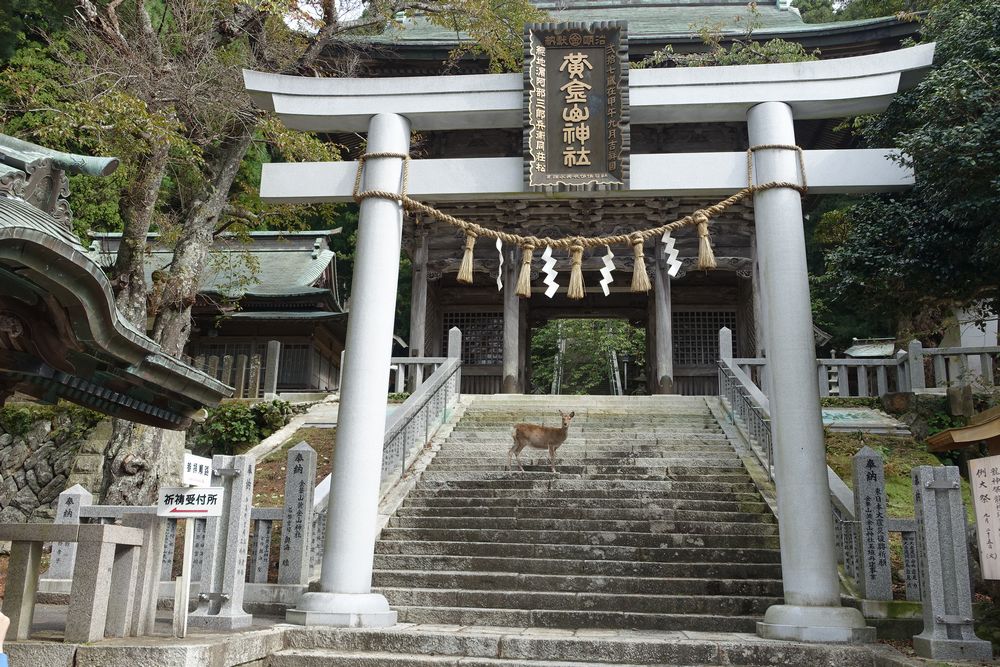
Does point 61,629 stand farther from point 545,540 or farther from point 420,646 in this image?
point 545,540

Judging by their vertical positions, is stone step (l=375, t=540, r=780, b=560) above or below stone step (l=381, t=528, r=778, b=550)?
below

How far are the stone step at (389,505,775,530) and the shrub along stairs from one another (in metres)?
0.02

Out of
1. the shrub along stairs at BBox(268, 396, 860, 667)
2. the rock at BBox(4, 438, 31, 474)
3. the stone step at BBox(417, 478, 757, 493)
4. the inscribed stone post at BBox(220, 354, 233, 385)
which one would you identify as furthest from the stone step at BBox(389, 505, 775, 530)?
the inscribed stone post at BBox(220, 354, 233, 385)

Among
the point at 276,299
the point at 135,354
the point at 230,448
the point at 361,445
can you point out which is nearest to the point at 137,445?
the point at 230,448

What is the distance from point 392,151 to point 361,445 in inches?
111

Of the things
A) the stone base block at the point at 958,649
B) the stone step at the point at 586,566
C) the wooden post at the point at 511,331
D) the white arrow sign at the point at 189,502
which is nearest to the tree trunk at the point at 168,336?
the stone step at the point at 586,566

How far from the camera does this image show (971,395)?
1226 cm

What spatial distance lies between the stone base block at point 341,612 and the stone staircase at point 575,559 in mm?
228

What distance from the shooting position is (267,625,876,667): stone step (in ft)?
18.9

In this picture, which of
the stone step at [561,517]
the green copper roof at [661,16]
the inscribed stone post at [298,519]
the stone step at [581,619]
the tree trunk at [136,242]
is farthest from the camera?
the green copper roof at [661,16]

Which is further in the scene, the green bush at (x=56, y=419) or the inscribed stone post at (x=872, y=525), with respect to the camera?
the green bush at (x=56, y=419)

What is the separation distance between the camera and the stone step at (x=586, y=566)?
7926 mm

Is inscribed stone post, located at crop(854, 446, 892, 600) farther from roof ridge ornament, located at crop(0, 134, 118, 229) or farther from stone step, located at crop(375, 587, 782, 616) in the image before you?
roof ridge ornament, located at crop(0, 134, 118, 229)

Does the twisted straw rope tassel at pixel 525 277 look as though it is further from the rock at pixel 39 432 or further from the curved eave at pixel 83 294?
the rock at pixel 39 432
